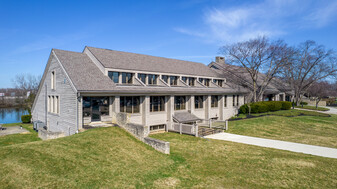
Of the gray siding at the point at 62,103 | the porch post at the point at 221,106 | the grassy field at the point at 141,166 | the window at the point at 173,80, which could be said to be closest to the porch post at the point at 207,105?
the porch post at the point at 221,106

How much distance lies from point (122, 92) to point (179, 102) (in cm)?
773

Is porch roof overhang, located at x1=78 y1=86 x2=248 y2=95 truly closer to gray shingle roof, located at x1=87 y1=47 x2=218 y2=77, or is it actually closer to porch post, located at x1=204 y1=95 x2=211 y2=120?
porch post, located at x1=204 y1=95 x2=211 y2=120

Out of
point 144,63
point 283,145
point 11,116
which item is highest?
point 144,63

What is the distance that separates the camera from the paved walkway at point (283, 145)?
43.6 feet

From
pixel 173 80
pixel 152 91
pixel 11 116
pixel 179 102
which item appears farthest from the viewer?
pixel 11 116

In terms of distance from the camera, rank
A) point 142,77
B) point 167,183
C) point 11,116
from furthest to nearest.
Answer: point 11,116 < point 142,77 < point 167,183

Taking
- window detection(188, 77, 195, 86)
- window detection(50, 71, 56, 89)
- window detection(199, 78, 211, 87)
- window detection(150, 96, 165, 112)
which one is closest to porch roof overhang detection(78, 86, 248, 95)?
window detection(150, 96, 165, 112)

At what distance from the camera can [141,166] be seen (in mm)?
9875

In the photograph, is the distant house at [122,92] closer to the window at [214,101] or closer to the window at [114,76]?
the window at [114,76]

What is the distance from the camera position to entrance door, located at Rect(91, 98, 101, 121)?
55.0 feet

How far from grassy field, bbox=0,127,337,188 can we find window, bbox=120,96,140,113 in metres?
4.90

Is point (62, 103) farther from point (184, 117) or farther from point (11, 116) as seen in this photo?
point (11, 116)

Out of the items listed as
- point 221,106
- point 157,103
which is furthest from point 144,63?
point 221,106

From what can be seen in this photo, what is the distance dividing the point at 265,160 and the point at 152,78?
13.8 meters
